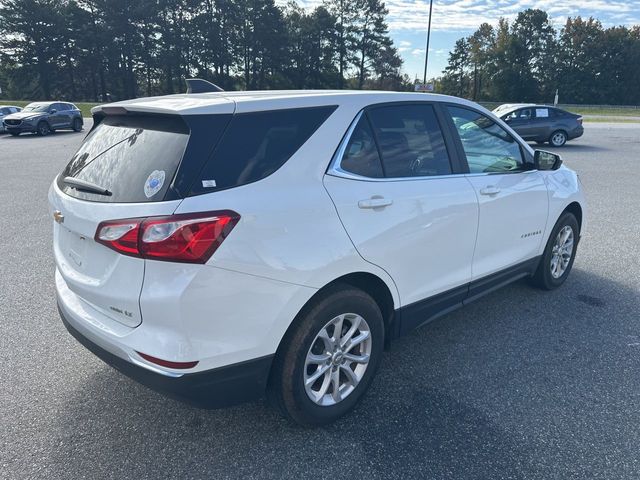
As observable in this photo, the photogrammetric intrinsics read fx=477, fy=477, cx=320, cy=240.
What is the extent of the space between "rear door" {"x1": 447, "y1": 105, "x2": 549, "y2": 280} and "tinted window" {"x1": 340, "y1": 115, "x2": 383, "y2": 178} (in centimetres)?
91

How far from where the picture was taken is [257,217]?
2.17 m

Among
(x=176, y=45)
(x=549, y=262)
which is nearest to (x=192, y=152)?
(x=549, y=262)

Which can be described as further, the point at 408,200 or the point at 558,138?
the point at 558,138

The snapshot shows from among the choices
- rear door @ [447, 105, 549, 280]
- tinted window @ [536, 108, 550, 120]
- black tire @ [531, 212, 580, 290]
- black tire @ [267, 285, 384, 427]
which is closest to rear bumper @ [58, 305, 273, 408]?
black tire @ [267, 285, 384, 427]

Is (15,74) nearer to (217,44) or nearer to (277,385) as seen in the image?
(217,44)

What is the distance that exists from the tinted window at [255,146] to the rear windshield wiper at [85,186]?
0.57m

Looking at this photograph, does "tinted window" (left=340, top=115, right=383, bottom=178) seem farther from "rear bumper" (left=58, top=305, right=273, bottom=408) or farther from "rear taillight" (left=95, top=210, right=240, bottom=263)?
"rear bumper" (left=58, top=305, right=273, bottom=408)

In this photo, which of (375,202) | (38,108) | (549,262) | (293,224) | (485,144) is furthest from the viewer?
(38,108)

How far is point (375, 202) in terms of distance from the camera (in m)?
2.65

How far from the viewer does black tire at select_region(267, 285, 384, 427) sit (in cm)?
244

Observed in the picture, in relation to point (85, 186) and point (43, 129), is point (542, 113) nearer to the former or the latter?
point (85, 186)

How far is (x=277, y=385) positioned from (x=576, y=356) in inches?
90.0

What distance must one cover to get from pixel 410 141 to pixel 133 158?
169cm

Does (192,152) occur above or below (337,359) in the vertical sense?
→ above
